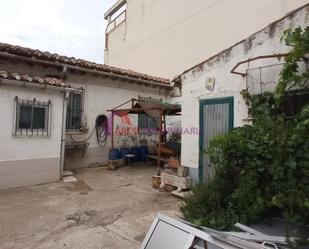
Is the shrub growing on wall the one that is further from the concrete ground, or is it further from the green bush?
the concrete ground

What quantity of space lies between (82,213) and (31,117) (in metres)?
3.47

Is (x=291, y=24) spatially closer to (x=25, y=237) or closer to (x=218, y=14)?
(x=25, y=237)

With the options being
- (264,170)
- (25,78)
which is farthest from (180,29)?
(264,170)

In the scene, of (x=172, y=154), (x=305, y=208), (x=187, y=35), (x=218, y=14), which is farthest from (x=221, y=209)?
(x=187, y=35)

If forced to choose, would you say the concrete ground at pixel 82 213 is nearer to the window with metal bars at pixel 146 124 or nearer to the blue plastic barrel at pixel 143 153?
the blue plastic barrel at pixel 143 153

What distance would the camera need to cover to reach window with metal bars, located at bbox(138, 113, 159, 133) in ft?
40.2

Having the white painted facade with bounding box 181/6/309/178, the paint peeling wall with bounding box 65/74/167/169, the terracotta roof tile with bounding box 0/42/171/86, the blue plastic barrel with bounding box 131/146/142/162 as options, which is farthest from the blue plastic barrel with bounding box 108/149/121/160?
the white painted facade with bounding box 181/6/309/178

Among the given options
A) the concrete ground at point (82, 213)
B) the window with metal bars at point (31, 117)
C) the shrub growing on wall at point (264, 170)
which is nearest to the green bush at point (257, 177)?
the shrub growing on wall at point (264, 170)

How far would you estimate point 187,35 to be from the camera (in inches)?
511

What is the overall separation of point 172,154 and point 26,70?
5.50 m

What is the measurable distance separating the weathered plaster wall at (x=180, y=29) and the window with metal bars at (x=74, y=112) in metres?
5.36

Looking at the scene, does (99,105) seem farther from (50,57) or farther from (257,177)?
(257,177)

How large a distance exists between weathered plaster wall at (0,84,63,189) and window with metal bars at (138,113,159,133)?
4.72 metres

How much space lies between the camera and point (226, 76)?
20.1 ft
